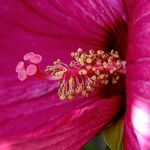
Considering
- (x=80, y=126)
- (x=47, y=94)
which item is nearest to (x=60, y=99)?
(x=47, y=94)

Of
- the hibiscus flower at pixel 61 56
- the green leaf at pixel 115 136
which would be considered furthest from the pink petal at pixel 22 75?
the green leaf at pixel 115 136

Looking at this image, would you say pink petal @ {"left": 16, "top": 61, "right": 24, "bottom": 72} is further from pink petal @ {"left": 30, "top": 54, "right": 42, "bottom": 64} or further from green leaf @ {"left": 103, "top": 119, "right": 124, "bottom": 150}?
green leaf @ {"left": 103, "top": 119, "right": 124, "bottom": 150}

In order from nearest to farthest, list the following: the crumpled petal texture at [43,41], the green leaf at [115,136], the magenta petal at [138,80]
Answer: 1. the magenta petal at [138,80]
2. the green leaf at [115,136]
3. the crumpled petal texture at [43,41]

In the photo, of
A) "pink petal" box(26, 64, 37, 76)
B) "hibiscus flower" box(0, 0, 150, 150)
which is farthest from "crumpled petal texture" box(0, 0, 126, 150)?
"pink petal" box(26, 64, 37, 76)

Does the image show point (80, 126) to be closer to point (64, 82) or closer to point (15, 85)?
point (64, 82)

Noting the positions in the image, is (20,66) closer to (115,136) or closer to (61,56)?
(61,56)

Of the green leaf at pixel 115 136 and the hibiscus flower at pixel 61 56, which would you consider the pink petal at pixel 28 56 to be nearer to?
the hibiscus flower at pixel 61 56

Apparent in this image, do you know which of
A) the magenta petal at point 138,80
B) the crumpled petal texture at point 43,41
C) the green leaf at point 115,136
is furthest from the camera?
the crumpled petal texture at point 43,41
